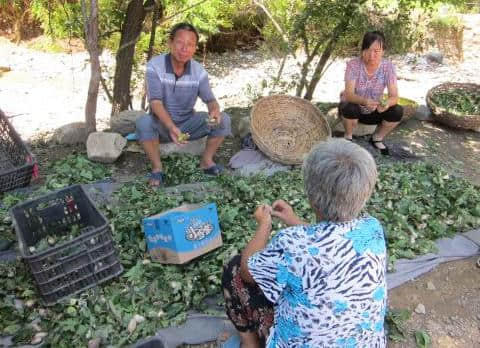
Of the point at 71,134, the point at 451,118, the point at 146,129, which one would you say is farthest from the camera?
the point at 451,118

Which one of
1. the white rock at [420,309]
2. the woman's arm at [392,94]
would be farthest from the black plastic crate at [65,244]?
the woman's arm at [392,94]

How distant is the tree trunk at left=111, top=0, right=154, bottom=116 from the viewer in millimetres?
4789

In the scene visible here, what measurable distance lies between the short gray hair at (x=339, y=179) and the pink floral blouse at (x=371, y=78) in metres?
3.18

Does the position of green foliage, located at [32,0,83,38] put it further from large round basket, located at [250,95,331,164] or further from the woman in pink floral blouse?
the woman in pink floral blouse

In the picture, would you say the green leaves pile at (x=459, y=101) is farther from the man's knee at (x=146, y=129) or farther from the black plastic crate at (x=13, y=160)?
the black plastic crate at (x=13, y=160)

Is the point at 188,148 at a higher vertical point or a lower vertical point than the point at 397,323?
higher

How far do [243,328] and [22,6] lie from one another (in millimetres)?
8849

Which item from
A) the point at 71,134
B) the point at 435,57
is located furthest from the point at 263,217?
the point at 435,57

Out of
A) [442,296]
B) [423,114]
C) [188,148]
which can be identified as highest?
[188,148]

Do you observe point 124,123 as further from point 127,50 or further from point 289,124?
point 289,124

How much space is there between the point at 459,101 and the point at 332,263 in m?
4.96

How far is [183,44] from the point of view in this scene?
3.78 metres

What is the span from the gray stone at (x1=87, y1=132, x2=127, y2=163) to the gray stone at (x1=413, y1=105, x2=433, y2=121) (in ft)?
12.2

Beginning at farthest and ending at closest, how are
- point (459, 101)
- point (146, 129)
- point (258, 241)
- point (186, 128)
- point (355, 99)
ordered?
point (459, 101) → point (355, 99) → point (186, 128) → point (146, 129) → point (258, 241)
